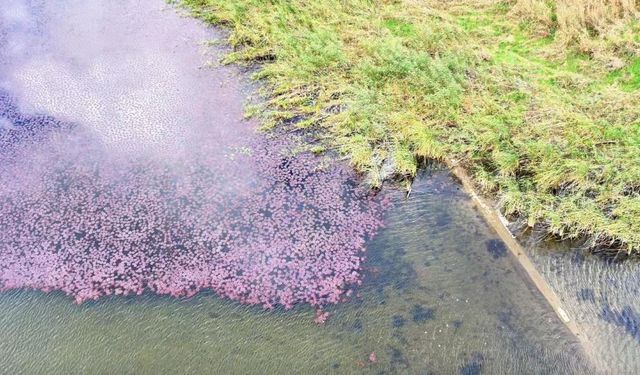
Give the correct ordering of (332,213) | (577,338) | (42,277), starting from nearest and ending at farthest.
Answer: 1. (577,338)
2. (42,277)
3. (332,213)

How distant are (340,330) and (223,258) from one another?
70.8 inches

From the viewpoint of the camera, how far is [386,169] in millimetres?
7816

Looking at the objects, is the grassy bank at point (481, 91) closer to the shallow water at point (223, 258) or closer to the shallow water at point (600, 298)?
the shallow water at point (600, 298)

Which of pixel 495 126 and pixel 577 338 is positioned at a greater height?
pixel 495 126

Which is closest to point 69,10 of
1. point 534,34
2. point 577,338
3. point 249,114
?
point 249,114

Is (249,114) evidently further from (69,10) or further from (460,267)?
(69,10)

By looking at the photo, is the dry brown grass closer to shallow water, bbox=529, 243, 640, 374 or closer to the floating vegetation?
shallow water, bbox=529, 243, 640, 374

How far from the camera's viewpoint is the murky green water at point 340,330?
19.3ft

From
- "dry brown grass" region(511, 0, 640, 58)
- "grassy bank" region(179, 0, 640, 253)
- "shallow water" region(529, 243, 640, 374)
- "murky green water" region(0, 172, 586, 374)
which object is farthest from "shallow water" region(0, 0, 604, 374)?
"dry brown grass" region(511, 0, 640, 58)

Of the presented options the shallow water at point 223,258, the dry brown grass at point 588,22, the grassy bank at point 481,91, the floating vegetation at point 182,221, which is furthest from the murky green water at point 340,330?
the dry brown grass at point 588,22

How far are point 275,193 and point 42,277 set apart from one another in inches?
126

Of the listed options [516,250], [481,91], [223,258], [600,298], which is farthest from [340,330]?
[481,91]

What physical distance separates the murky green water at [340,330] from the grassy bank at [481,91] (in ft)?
4.19

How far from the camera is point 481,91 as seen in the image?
8.41 m
